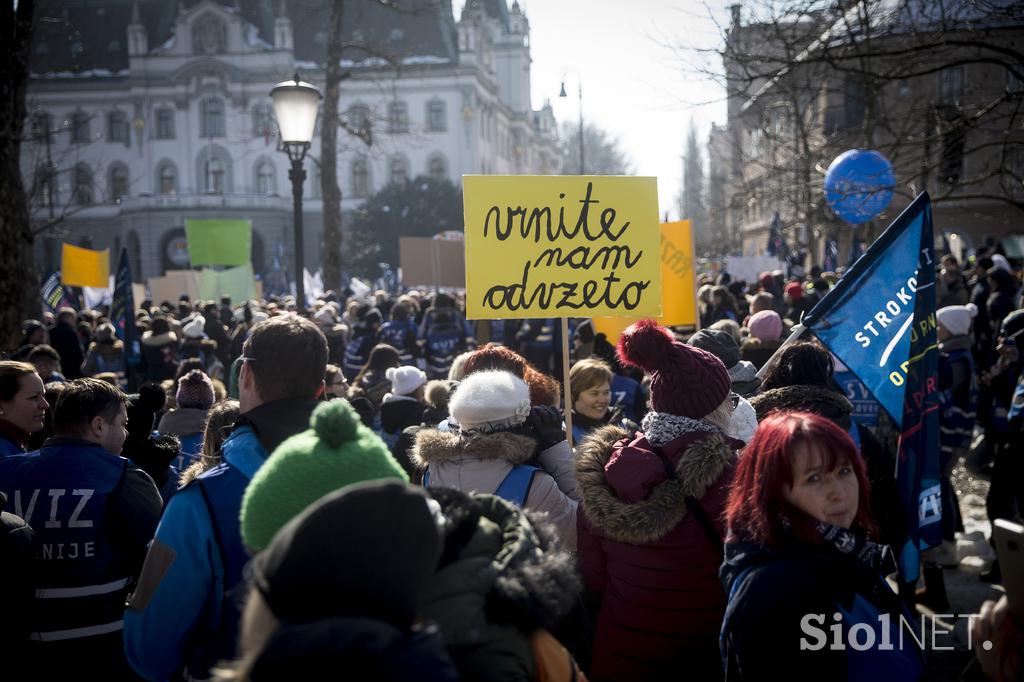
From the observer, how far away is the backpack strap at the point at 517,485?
3.37 m

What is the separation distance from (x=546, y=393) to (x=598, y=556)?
126 cm

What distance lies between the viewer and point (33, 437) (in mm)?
4598

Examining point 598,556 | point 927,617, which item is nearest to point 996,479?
point 927,617

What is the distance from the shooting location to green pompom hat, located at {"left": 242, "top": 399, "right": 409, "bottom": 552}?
1.85 metres

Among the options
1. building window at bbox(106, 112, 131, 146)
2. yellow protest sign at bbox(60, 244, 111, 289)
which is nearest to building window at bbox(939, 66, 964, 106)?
yellow protest sign at bbox(60, 244, 111, 289)

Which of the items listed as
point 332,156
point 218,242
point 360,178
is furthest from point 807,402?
point 360,178

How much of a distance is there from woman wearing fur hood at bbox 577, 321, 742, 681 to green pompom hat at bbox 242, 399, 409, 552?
1200 mm

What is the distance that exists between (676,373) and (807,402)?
0.90m

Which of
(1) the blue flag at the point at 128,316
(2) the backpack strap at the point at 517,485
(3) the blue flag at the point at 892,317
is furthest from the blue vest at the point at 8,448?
(1) the blue flag at the point at 128,316

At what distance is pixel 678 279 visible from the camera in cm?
737

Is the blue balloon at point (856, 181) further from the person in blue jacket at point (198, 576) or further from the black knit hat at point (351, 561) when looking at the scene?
the black knit hat at point (351, 561)

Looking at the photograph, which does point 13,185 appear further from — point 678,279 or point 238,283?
point 238,283

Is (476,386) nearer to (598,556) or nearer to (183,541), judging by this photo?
(598,556)

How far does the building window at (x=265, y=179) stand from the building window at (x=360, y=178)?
5.33m
